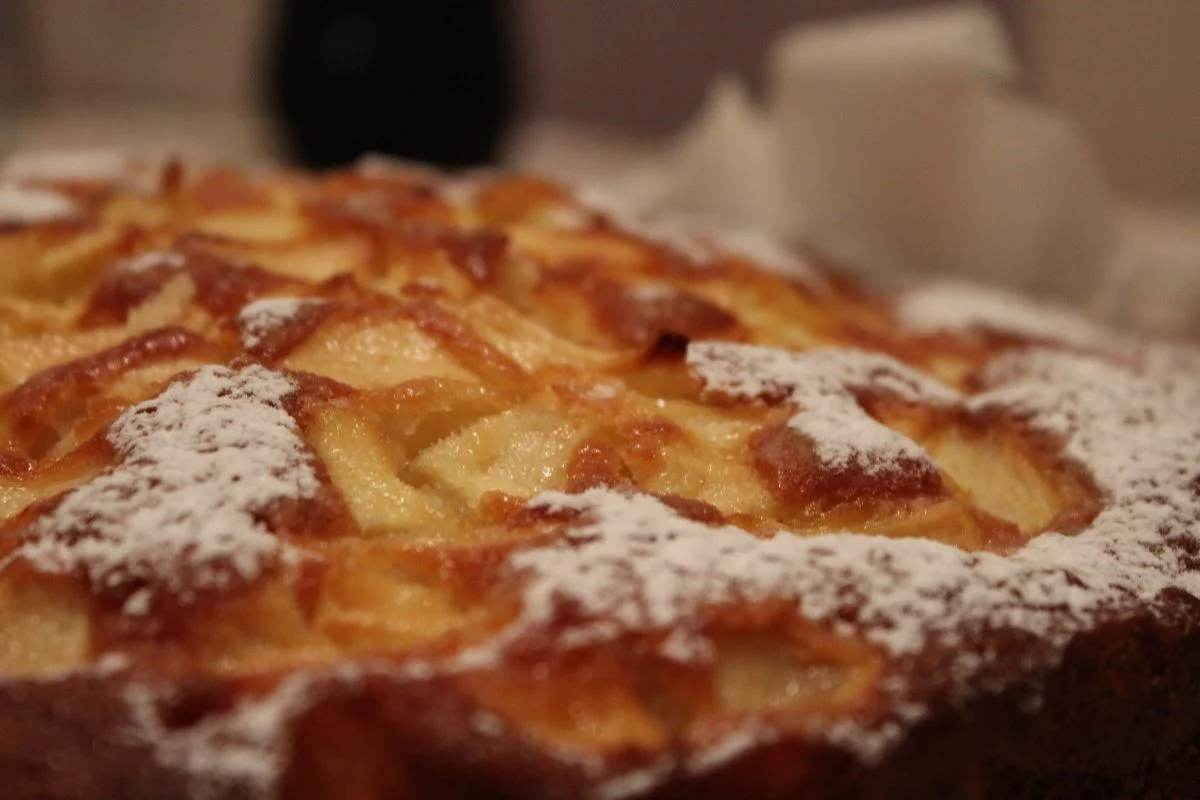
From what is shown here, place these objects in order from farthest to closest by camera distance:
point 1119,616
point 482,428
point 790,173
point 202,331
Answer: point 790,173
point 202,331
point 482,428
point 1119,616

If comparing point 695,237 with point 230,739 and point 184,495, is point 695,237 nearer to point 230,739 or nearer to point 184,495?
point 184,495

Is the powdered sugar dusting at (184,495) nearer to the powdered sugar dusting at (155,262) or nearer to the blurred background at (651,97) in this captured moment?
the powdered sugar dusting at (155,262)

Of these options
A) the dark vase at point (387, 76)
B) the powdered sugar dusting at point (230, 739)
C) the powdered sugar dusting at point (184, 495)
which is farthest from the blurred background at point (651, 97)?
the powdered sugar dusting at point (230, 739)

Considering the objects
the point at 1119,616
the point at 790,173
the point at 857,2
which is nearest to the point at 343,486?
the point at 1119,616

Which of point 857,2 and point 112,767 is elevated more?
point 857,2

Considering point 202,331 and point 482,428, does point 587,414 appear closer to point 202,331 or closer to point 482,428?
point 482,428

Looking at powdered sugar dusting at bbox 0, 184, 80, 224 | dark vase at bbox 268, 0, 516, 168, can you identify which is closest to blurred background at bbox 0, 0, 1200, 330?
dark vase at bbox 268, 0, 516, 168
